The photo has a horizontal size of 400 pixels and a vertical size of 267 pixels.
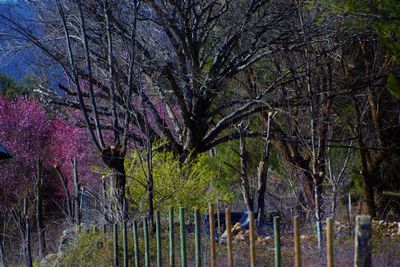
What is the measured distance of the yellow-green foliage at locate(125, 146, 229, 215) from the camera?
40.6ft

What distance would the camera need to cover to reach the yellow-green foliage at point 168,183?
12.4m

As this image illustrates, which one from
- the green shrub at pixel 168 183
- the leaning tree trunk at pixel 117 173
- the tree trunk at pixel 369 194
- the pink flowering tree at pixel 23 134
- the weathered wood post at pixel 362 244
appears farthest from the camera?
the pink flowering tree at pixel 23 134

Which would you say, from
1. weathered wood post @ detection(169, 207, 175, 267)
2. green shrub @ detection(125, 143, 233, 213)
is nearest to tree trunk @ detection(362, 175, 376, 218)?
green shrub @ detection(125, 143, 233, 213)

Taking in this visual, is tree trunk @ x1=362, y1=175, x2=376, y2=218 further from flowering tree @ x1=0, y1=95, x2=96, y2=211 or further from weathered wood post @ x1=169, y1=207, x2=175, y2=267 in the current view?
flowering tree @ x1=0, y1=95, x2=96, y2=211

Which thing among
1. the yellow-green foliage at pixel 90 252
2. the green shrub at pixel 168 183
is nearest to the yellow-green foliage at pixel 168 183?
the green shrub at pixel 168 183

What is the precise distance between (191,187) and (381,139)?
5.94m

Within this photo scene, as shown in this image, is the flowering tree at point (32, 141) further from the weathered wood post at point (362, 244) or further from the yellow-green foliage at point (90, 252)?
the weathered wood post at point (362, 244)

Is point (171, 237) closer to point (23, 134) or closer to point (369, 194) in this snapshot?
point (369, 194)

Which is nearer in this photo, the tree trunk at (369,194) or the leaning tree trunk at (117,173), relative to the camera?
the leaning tree trunk at (117,173)

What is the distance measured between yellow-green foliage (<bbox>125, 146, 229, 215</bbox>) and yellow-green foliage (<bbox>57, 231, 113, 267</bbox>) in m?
1.14

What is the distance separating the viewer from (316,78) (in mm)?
16016

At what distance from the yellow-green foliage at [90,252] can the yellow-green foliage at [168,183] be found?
1.14m

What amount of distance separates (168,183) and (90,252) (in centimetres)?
292

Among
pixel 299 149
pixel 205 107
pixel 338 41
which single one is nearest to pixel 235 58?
pixel 205 107
